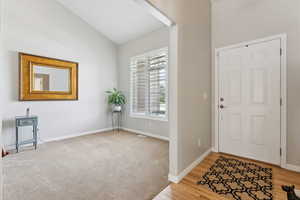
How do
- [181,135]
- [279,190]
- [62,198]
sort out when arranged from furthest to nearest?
[181,135], [279,190], [62,198]

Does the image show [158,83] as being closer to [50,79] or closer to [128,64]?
[128,64]

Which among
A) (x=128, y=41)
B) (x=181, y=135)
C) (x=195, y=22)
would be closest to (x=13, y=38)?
(x=128, y=41)

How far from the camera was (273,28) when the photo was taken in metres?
2.45

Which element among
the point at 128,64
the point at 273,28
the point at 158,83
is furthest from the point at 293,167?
the point at 128,64

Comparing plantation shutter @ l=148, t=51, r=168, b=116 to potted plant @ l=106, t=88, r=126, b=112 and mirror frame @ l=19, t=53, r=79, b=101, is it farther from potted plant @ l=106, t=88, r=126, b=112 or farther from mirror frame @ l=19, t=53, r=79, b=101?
mirror frame @ l=19, t=53, r=79, b=101

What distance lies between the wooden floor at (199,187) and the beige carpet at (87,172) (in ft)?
0.49

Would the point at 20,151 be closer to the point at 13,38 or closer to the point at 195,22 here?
the point at 13,38

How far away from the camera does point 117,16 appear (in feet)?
13.7

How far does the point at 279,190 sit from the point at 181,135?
1.32m

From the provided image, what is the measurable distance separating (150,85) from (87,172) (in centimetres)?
282

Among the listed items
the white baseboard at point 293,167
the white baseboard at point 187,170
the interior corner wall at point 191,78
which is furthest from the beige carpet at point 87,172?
the white baseboard at point 293,167

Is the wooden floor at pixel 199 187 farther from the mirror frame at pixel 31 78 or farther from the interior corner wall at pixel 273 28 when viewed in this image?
the mirror frame at pixel 31 78

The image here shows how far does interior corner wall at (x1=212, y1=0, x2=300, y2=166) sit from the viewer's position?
2.27 m

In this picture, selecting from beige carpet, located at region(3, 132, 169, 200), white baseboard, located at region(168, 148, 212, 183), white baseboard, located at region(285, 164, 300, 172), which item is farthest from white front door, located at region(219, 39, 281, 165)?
beige carpet, located at region(3, 132, 169, 200)
